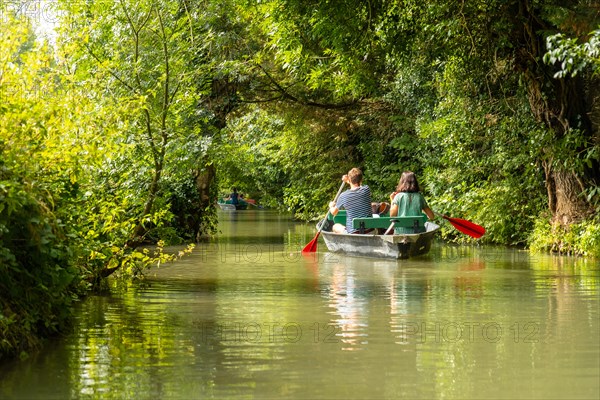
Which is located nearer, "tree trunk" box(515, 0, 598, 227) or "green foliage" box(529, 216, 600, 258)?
"green foliage" box(529, 216, 600, 258)

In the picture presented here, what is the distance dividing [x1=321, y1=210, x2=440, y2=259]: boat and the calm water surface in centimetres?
214

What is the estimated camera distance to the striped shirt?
2091cm

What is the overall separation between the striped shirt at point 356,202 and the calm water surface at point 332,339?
138 inches

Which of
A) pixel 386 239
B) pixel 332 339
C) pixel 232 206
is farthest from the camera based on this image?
pixel 232 206

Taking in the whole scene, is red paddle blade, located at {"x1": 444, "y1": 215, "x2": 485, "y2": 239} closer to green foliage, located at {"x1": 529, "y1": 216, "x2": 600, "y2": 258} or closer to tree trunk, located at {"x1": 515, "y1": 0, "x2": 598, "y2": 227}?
green foliage, located at {"x1": 529, "y1": 216, "x2": 600, "y2": 258}

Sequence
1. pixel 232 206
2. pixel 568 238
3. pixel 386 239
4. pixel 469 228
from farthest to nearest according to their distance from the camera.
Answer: pixel 232 206
pixel 469 228
pixel 568 238
pixel 386 239

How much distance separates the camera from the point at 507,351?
9414 millimetres

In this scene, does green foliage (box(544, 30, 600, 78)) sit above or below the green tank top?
above

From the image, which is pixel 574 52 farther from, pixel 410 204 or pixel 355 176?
pixel 355 176

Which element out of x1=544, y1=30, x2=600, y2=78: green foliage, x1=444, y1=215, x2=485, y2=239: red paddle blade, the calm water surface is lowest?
the calm water surface

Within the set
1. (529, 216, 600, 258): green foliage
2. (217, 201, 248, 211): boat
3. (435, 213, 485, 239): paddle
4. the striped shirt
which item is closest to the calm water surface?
(529, 216, 600, 258): green foliage

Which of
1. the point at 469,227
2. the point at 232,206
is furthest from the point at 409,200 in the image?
the point at 232,206

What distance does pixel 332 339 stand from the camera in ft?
33.3

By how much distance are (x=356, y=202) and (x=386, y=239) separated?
4.70ft
